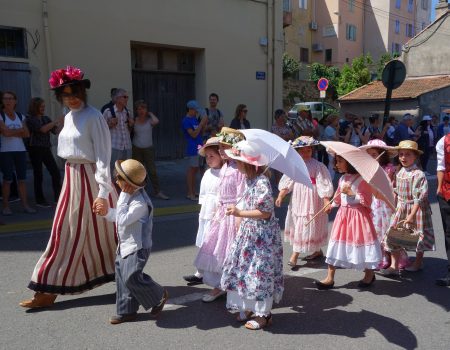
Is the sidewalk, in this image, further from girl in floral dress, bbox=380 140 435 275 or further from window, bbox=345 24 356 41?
window, bbox=345 24 356 41

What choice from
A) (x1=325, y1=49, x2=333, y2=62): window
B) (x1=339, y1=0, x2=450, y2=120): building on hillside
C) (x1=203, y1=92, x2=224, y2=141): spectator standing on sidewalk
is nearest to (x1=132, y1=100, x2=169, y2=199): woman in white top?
(x1=203, y1=92, x2=224, y2=141): spectator standing on sidewalk

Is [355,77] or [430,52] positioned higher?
[430,52]

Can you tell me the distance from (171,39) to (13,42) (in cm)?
393

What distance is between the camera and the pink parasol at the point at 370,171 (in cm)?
382

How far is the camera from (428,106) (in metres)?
23.3

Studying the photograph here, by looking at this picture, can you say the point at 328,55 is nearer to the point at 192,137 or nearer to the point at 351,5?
the point at 351,5

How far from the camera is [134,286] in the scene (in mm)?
3689

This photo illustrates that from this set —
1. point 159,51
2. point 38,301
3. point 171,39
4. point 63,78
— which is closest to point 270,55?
point 171,39

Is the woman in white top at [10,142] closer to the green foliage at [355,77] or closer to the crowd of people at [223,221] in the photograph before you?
the crowd of people at [223,221]

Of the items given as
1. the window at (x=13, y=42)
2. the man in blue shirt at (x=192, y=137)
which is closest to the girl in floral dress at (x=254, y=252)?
the man in blue shirt at (x=192, y=137)

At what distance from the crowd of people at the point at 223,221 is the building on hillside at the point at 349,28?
1429 inches

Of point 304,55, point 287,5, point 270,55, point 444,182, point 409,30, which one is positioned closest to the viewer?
point 444,182

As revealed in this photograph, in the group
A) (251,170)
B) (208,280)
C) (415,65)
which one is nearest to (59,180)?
(208,280)

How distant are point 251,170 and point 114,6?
9.03 meters
